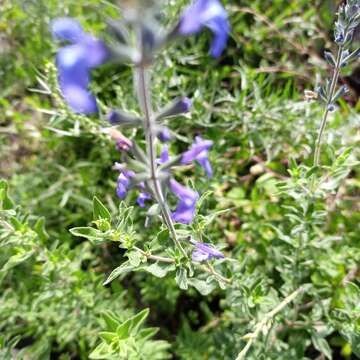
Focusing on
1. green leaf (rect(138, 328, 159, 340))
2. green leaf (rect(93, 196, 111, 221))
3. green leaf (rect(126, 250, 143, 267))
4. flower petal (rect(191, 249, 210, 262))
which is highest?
green leaf (rect(93, 196, 111, 221))

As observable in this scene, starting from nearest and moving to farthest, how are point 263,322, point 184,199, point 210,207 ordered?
point 184,199, point 263,322, point 210,207

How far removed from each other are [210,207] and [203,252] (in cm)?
129

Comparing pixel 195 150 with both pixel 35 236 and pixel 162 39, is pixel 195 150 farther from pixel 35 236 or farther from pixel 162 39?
pixel 35 236

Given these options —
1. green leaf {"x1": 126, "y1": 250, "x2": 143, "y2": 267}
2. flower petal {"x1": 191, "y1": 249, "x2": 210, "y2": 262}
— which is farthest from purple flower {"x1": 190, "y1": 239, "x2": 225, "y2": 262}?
green leaf {"x1": 126, "y1": 250, "x2": 143, "y2": 267}

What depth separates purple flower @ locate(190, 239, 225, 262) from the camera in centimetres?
183

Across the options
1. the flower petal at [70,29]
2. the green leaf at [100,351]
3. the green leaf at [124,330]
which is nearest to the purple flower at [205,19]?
the flower petal at [70,29]

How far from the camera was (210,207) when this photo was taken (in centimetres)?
314

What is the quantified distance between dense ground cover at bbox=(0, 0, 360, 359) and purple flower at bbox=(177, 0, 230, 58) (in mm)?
872

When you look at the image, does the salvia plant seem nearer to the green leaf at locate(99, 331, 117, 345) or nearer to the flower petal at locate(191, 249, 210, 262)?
Answer: the flower petal at locate(191, 249, 210, 262)

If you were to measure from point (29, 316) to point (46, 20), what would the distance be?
8.35 feet

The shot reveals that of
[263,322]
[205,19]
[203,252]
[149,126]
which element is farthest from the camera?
[263,322]

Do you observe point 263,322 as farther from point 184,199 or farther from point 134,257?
point 184,199

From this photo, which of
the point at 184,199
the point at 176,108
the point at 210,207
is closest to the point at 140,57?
the point at 176,108

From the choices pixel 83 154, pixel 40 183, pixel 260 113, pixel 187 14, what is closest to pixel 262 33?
pixel 260 113
